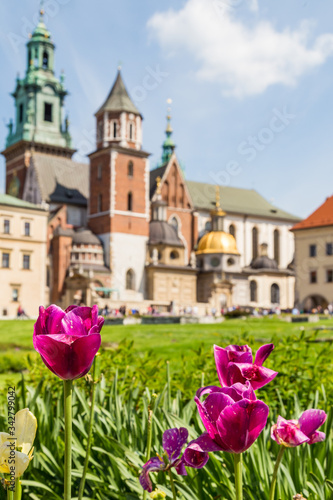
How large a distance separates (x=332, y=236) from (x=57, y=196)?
23874 millimetres

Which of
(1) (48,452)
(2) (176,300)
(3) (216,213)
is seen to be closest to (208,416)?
(1) (48,452)

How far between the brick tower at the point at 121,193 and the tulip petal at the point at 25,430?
44493mm

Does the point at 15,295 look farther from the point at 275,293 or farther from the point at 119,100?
the point at 275,293

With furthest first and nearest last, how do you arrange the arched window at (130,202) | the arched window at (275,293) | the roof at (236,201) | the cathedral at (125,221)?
the roof at (236,201) → the arched window at (275,293) → the arched window at (130,202) → the cathedral at (125,221)

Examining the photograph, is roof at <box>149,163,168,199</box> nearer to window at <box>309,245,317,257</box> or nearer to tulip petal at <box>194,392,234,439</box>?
window at <box>309,245,317,257</box>

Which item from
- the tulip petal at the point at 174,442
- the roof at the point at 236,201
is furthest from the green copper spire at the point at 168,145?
the tulip petal at the point at 174,442

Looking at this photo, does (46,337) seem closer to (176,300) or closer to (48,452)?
(48,452)

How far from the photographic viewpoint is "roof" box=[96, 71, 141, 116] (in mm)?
50219

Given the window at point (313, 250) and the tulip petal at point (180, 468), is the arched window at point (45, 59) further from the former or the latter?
the tulip petal at point (180, 468)

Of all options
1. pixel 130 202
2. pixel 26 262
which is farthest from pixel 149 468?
pixel 130 202

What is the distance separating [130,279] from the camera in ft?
157

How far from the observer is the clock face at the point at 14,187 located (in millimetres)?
56344

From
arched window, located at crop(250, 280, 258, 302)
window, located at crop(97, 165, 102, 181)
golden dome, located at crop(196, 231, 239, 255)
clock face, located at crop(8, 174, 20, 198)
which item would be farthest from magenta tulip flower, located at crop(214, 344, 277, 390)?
clock face, located at crop(8, 174, 20, 198)

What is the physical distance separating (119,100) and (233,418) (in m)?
51.6
